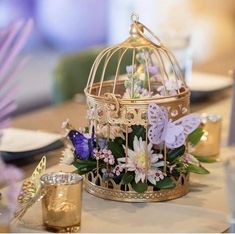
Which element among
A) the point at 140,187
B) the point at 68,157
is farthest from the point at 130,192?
the point at 68,157

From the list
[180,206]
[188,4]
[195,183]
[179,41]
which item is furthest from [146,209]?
[188,4]

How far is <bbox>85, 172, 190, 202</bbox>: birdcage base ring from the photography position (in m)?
1.09

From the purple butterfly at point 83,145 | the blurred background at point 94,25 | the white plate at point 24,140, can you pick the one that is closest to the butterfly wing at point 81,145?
the purple butterfly at point 83,145

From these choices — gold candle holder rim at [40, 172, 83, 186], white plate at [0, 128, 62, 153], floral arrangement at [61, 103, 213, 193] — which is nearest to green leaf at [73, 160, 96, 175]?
floral arrangement at [61, 103, 213, 193]

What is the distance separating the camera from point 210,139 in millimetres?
1375

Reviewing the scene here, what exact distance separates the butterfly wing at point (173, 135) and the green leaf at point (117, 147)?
7 centimetres

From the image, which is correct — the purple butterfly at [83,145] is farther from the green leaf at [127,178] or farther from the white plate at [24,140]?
the white plate at [24,140]

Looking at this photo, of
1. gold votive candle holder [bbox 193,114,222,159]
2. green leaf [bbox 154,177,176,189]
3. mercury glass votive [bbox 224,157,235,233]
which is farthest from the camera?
gold votive candle holder [bbox 193,114,222,159]

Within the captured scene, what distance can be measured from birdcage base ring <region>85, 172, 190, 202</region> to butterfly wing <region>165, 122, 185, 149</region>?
7 cm

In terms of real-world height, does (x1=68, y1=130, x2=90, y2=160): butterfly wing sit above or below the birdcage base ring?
above

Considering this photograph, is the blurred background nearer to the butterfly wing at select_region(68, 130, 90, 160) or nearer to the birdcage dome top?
the birdcage dome top

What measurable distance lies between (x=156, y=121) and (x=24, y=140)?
503mm

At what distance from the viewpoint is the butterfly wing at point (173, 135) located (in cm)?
107

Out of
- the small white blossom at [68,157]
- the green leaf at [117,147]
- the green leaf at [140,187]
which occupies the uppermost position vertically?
the green leaf at [117,147]
